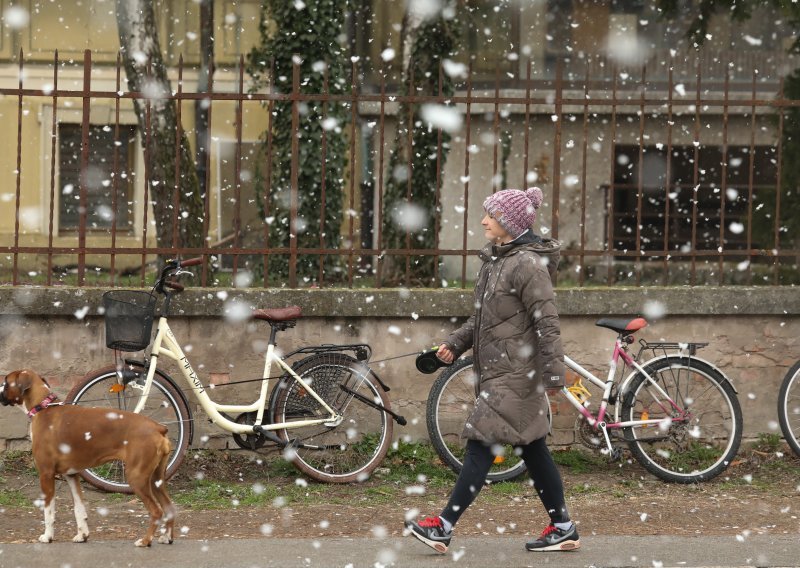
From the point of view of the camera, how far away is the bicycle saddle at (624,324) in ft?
24.4

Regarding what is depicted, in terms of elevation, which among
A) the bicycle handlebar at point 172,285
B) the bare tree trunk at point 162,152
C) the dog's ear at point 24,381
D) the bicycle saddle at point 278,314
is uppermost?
the bare tree trunk at point 162,152

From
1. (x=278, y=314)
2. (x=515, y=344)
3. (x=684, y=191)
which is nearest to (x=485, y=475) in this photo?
(x=515, y=344)

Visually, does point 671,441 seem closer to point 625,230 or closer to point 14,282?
point 14,282

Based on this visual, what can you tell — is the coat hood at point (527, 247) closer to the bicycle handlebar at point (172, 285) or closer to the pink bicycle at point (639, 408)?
the pink bicycle at point (639, 408)

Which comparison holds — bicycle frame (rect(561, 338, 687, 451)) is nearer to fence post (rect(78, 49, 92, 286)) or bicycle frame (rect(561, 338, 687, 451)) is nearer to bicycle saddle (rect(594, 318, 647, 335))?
bicycle saddle (rect(594, 318, 647, 335))

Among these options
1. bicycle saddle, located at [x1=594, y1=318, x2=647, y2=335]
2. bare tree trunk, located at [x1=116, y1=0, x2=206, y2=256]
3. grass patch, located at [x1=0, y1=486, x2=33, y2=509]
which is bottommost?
grass patch, located at [x1=0, y1=486, x2=33, y2=509]

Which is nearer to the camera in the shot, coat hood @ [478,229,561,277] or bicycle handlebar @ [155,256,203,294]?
coat hood @ [478,229,561,277]

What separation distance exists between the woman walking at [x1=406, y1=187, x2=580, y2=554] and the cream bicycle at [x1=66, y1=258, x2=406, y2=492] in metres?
1.72

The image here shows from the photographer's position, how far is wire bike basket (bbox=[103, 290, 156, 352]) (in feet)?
22.7

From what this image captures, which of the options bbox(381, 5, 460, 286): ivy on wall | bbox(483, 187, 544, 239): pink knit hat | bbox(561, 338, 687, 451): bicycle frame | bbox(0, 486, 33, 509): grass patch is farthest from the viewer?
bbox(381, 5, 460, 286): ivy on wall

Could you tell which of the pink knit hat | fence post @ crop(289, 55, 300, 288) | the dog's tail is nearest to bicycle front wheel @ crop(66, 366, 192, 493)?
fence post @ crop(289, 55, 300, 288)

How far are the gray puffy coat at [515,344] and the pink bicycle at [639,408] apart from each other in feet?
6.01

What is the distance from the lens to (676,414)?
7.60 m

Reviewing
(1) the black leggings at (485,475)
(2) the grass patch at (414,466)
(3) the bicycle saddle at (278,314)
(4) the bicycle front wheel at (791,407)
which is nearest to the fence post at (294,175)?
(3) the bicycle saddle at (278,314)
